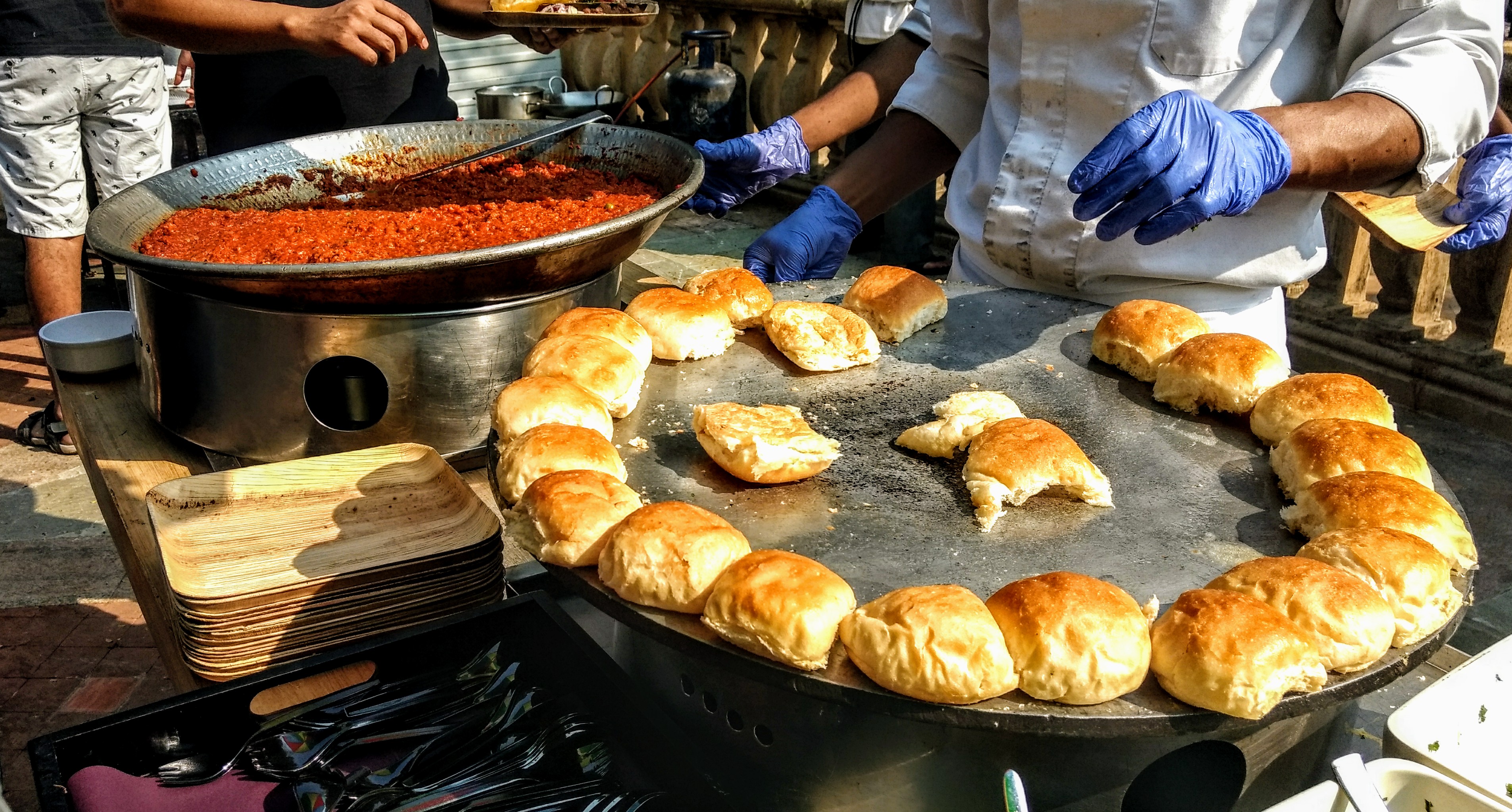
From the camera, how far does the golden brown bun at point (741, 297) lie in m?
2.21

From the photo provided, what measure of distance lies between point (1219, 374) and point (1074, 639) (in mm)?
895

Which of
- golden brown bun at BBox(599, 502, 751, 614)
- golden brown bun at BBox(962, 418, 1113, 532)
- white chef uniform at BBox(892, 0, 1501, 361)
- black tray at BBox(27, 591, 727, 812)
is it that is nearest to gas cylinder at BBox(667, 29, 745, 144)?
white chef uniform at BBox(892, 0, 1501, 361)

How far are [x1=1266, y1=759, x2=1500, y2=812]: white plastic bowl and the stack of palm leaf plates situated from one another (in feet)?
4.33


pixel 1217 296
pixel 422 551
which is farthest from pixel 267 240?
pixel 1217 296

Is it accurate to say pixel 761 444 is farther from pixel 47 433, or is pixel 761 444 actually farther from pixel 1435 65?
pixel 47 433

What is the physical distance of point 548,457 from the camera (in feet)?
5.25

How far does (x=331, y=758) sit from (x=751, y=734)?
0.60 meters

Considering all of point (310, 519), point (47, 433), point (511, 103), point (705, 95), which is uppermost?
point (310, 519)

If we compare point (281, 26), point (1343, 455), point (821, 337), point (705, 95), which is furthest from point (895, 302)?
point (705, 95)

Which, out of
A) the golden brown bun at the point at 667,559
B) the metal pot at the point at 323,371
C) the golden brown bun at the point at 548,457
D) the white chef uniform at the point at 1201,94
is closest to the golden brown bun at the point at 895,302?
the white chef uniform at the point at 1201,94

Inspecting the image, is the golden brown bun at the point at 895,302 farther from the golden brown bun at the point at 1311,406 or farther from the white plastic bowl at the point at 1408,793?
the white plastic bowl at the point at 1408,793

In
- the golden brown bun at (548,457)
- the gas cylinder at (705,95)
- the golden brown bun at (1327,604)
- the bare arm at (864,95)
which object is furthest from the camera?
the gas cylinder at (705,95)

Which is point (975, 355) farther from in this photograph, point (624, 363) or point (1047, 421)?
point (624, 363)

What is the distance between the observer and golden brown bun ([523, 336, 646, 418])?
1846 millimetres
